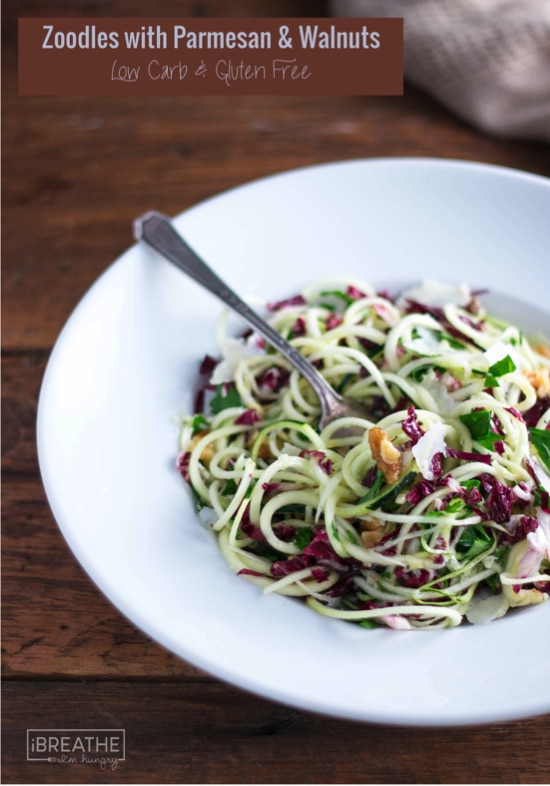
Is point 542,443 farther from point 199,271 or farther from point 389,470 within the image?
point 199,271

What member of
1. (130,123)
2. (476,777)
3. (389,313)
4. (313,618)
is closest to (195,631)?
(313,618)

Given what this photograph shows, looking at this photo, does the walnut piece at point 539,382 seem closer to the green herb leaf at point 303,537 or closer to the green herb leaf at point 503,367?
the green herb leaf at point 503,367

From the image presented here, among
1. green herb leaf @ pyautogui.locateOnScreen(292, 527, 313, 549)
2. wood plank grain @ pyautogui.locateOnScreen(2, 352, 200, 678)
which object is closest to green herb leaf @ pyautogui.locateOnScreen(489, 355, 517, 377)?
green herb leaf @ pyautogui.locateOnScreen(292, 527, 313, 549)

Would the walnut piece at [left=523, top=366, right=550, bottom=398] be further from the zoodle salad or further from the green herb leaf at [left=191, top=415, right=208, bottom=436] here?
the green herb leaf at [left=191, top=415, right=208, bottom=436]

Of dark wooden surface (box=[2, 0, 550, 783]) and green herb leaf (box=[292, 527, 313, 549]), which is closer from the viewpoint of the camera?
dark wooden surface (box=[2, 0, 550, 783])

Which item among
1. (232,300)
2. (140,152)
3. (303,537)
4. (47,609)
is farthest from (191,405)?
(140,152)
